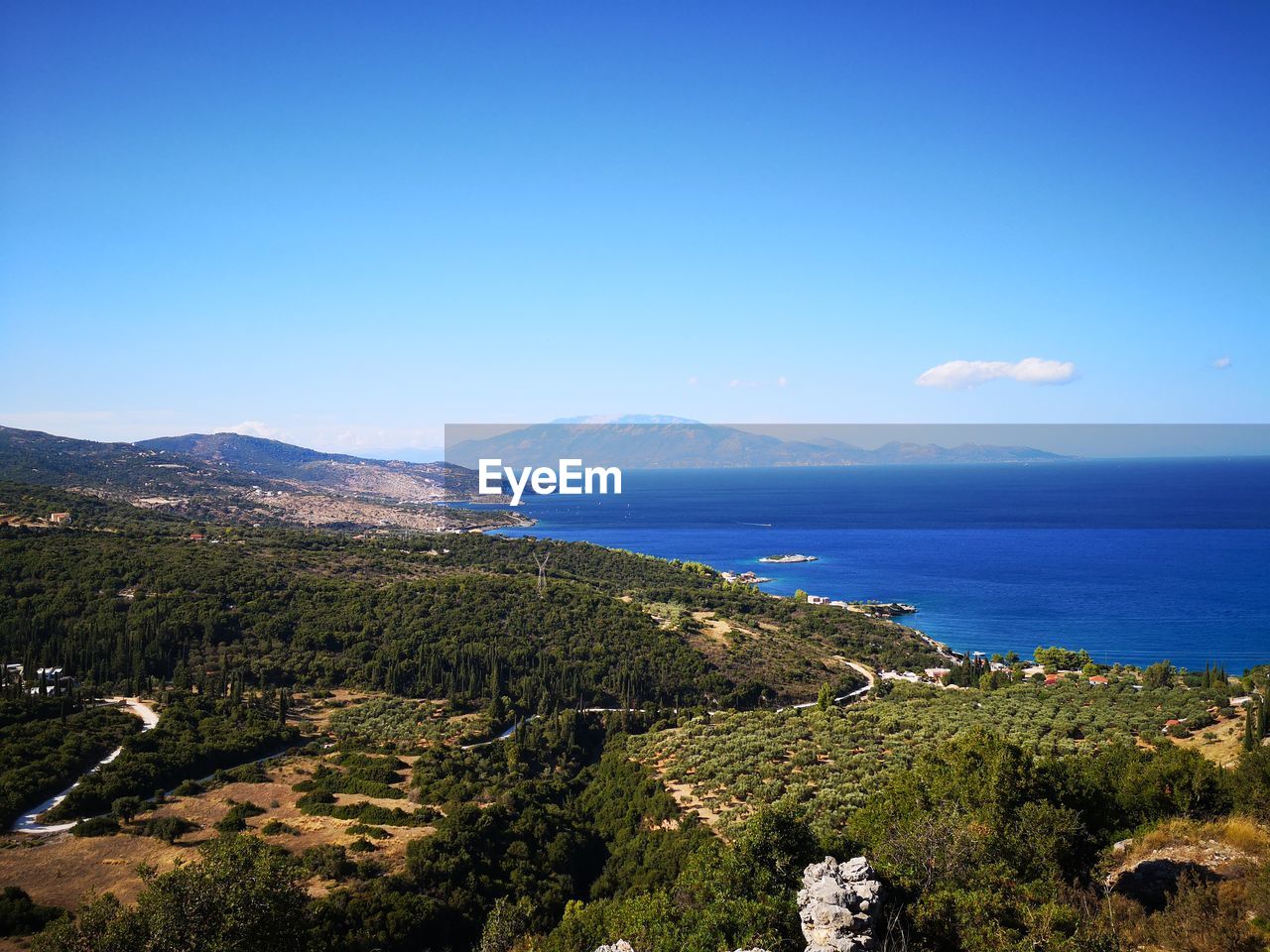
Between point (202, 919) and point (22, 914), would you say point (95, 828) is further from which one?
point (202, 919)

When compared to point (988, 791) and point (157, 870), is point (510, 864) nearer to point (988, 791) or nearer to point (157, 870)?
point (157, 870)

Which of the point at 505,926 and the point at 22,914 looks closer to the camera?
the point at 505,926

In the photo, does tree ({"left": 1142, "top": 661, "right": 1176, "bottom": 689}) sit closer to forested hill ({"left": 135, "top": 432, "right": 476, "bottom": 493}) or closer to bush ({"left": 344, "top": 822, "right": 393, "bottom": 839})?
bush ({"left": 344, "top": 822, "right": 393, "bottom": 839})

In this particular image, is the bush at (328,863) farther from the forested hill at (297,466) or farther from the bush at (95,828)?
the forested hill at (297,466)

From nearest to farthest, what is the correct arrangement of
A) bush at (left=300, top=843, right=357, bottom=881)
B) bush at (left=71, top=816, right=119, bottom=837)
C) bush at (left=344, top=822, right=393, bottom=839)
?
1. bush at (left=300, top=843, right=357, bottom=881)
2. bush at (left=71, top=816, right=119, bottom=837)
3. bush at (left=344, top=822, right=393, bottom=839)

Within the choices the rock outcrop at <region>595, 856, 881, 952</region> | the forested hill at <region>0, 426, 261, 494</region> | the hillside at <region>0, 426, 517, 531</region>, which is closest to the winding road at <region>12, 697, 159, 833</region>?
the rock outcrop at <region>595, 856, 881, 952</region>

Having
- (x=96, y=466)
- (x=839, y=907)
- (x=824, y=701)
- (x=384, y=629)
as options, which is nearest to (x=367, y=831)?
(x=839, y=907)

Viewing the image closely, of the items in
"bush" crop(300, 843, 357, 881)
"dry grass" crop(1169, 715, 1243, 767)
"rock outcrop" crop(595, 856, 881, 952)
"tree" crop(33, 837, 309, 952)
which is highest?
"rock outcrop" crop(595, 856, 881, 952)
